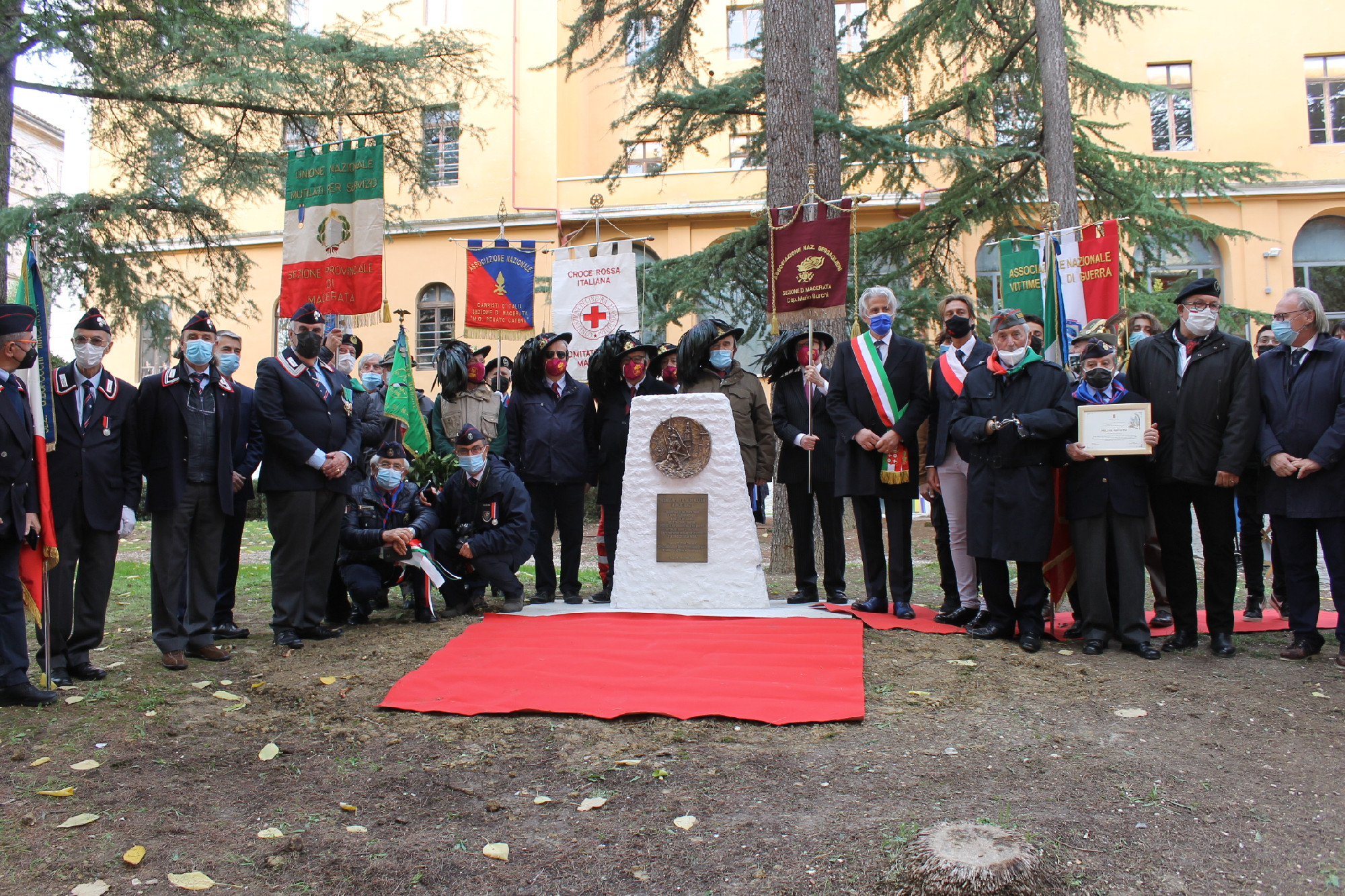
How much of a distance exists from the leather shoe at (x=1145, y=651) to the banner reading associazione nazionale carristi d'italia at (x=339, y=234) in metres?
5.63

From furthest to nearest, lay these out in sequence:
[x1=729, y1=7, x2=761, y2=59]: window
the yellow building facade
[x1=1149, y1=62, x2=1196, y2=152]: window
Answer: [x1=729, y1=7, x2=761, y2=59]: window
[x1=1149, y1=62, x2=1196, y2=152]: window
the yellow building facade

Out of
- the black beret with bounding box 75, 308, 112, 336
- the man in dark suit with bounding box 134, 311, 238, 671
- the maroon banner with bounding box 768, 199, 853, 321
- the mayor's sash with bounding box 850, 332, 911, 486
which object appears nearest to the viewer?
the black beret with bounding box 75, 308, 112, 336

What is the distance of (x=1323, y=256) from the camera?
21500 millimetres

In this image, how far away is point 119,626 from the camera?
677 cm

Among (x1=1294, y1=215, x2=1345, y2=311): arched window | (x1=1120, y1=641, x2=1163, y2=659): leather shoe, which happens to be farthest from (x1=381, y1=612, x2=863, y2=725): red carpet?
(x1=1294, y1=215, x2=1345, y2=311): arched window

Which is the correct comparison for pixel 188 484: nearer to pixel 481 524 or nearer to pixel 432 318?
pixel 481 524

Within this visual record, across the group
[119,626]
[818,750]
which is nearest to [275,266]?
[119,626]

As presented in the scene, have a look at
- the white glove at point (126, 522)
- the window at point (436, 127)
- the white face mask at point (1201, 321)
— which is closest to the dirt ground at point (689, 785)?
the white glove at point (126, 522)

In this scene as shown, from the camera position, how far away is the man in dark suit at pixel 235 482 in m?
6.16

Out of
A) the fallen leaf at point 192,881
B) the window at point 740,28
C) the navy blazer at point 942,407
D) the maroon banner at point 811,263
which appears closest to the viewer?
the fallen leaf at point 192,881

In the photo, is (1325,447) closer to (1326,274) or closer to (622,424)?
(622,424)

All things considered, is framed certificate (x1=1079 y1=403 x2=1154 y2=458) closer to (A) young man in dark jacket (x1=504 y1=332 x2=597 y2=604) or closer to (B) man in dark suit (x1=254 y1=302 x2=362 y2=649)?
(A) young man in dark jacket (x1=504 y1=332 x2=597 y2=604)

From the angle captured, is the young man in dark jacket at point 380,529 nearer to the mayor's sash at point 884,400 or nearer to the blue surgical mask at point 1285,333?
the mayor's sash at point 884,400

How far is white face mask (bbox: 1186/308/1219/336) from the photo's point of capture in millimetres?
5367
